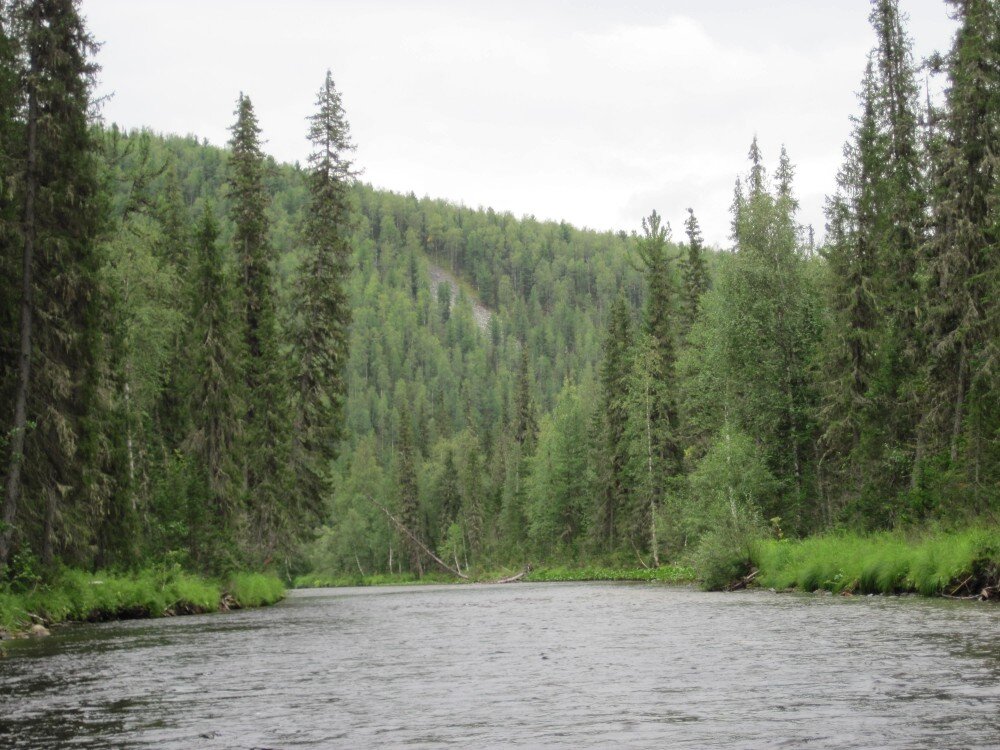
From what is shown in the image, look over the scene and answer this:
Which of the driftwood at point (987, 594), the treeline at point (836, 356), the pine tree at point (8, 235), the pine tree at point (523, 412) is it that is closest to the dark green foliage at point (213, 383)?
the pine tree at point (8, 235)

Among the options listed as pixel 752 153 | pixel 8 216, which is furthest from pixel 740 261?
pixel 8 216

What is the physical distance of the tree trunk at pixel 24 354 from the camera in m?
23.5

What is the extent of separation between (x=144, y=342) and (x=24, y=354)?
13.6 meters

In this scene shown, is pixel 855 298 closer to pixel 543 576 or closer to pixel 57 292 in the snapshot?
pixel 57 292

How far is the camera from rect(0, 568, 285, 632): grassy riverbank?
2331 centimetres

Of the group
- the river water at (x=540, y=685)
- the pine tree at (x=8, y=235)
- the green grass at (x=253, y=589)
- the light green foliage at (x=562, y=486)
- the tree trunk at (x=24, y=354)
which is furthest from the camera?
the light green foliage at (x=562, y=486)

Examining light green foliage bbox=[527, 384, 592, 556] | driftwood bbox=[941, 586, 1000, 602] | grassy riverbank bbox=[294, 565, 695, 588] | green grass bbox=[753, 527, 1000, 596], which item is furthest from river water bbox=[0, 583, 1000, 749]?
light green foliage bbox=[527, 384, 592, 556]

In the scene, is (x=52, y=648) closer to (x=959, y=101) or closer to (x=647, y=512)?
(x=959, y=101)

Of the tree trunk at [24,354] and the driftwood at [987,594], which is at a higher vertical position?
the tree trunk at [24,354]

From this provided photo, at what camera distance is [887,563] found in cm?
2669

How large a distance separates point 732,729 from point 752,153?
66.7m

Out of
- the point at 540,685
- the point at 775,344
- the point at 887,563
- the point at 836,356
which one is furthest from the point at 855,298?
the point at 540,685

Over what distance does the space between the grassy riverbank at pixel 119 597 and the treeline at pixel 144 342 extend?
0.69 metres

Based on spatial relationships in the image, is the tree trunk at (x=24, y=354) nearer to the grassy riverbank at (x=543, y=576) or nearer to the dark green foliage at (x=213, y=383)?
the dark green foliage at (x=213, y=383)
